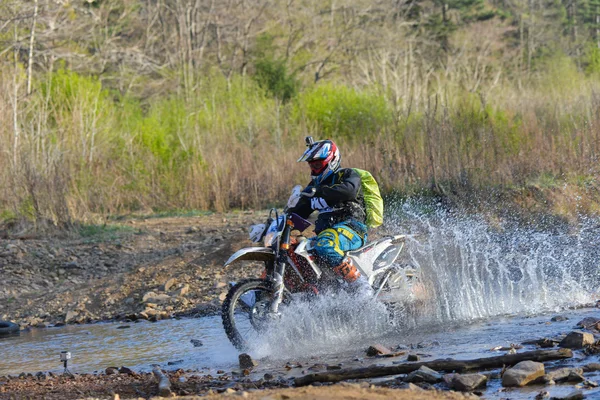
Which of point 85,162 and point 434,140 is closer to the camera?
point 434,140

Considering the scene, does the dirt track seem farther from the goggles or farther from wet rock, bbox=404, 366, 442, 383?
wet rock, bbox=404, 366, 442, 383

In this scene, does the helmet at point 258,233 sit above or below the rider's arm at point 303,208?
below

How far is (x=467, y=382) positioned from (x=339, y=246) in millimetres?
2908

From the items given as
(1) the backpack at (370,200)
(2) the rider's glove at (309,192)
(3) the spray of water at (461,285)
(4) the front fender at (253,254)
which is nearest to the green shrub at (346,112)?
(3) the spray of water at (461,285)

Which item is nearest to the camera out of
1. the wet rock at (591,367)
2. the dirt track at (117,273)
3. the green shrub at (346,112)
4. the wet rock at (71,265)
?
the wet rock at (591,367)

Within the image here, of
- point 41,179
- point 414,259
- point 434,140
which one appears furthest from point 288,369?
point 41,179

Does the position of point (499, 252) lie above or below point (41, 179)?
below

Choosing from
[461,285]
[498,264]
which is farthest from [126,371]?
[498,264]

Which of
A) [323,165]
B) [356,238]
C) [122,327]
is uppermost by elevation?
[323,165]

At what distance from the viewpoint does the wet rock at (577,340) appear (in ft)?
23.4

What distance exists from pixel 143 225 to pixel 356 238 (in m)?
10.2

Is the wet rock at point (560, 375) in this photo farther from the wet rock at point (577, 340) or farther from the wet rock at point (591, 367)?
the wet rock at point (577, 340)

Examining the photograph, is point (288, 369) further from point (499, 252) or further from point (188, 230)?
point (188, 230)

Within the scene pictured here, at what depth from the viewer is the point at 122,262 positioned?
48.3 ft
